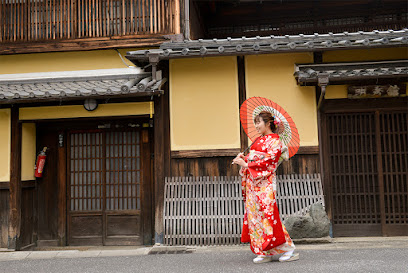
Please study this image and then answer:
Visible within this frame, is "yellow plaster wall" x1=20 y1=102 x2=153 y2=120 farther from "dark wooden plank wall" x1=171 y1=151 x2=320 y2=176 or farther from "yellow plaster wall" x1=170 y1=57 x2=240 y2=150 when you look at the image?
"dark wooden plank wall" x1=171 y1=151 x2=320 y2=176

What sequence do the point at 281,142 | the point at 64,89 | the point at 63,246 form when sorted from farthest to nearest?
the point at 63,246 < the point at 64,89 < the point at 281,142

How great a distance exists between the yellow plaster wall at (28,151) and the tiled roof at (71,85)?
989 millimetres

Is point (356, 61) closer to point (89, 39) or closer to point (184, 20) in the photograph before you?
point (184, 20)

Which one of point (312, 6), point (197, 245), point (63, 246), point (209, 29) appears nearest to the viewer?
point (197, 245)

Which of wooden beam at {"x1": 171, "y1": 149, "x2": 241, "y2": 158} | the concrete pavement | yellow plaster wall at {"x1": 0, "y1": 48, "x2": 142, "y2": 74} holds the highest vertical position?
yellow plaster wall at {"x1": 0, "y1": 48, "x2": 142, "y2": 74}

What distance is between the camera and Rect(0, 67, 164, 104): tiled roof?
24.3 ft

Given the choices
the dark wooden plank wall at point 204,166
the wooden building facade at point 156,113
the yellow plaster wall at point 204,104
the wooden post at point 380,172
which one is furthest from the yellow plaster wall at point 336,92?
the dark wooden plank wall at point 204,166

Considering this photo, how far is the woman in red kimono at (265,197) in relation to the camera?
5387 millimetres

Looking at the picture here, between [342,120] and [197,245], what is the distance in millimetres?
3837

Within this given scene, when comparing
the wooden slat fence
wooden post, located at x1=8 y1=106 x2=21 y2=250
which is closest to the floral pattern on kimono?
the wooden slat fence

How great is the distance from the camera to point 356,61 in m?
8.00

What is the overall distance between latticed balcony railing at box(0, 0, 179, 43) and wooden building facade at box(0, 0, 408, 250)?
1.1 inches

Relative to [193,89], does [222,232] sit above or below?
below

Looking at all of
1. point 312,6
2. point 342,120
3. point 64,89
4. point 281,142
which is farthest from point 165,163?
point 312,6
